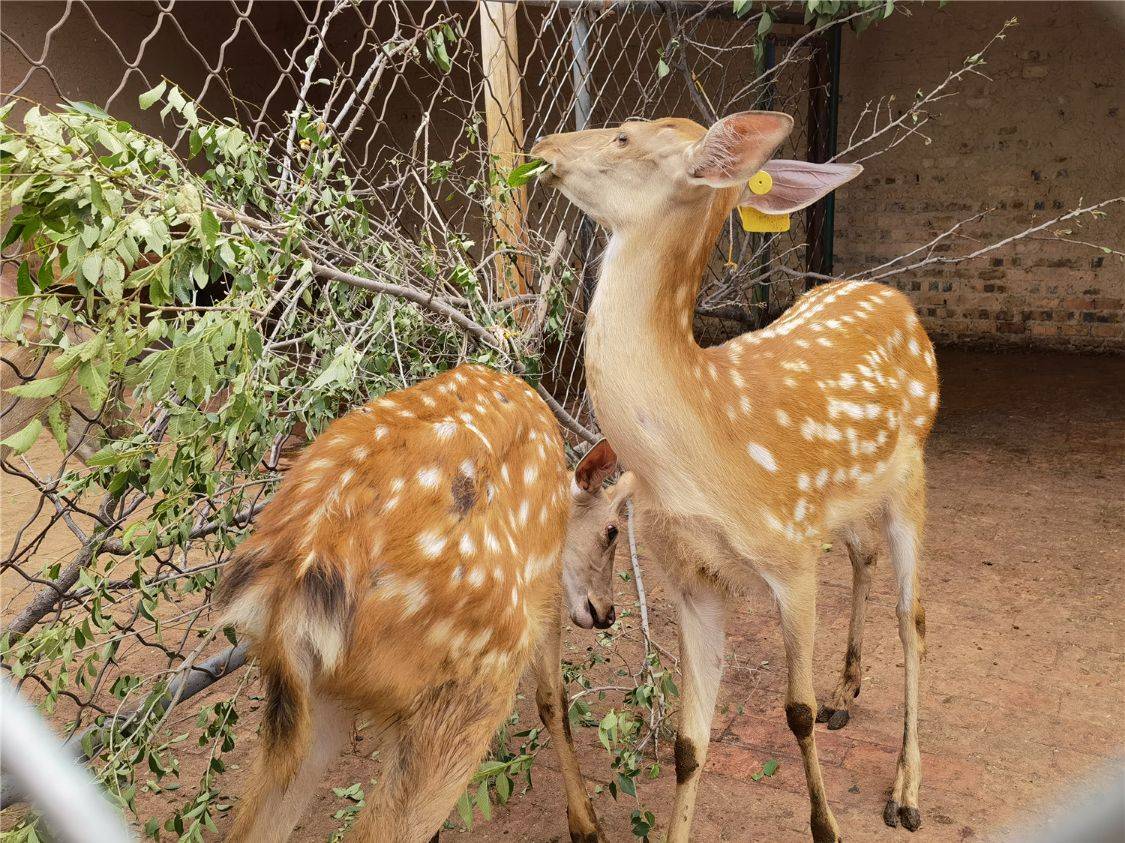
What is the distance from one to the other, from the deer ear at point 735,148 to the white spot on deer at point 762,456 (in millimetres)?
629

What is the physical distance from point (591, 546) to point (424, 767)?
1063mm

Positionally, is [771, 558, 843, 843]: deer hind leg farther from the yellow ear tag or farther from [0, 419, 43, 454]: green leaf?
[0, 419, 43, 454]: green leaf

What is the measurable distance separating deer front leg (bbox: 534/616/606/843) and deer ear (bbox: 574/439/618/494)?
15.1 inches

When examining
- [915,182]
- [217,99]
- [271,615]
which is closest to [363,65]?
[217,99]

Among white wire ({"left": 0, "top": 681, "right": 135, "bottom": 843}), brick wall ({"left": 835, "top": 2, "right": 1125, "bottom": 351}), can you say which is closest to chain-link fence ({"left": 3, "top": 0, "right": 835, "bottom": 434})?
brick wall ({"left": 835, "top": 2, "right": 1125, "bottom": 351})

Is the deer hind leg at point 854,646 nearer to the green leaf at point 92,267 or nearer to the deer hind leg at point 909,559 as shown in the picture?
the deer hind leg at point 909,559

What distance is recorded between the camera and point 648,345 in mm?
2182

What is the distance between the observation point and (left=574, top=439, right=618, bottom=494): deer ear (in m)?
2.68

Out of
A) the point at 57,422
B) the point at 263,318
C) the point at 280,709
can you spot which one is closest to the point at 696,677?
the point at 280,709

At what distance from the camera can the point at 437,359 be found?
3172 millimetres

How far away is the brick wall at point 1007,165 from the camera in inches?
318

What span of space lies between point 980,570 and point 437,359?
2.67 meters

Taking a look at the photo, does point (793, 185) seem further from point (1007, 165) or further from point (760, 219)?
point (1007, 165)

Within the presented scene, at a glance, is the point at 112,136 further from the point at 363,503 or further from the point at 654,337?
the point at 654,337
